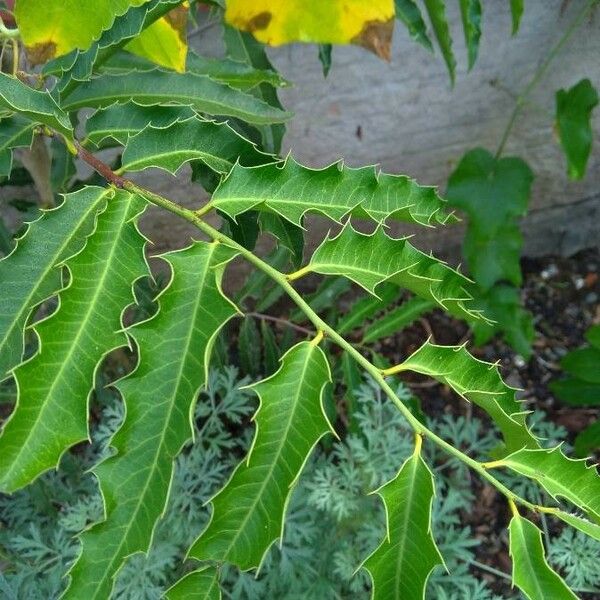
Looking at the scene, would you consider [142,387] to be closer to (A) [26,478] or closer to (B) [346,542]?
(A) [26,478]

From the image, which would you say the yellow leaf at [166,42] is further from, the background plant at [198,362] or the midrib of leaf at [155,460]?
the midrib of leaf at [155,460]

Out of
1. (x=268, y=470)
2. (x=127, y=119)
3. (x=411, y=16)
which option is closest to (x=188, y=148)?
(x=127, y=119)

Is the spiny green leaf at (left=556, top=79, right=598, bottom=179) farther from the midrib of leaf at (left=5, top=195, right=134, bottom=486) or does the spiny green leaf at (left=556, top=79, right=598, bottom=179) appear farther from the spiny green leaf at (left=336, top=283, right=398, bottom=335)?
the midrib of leaf at (left=5, top=195, right=134, bottom=486)

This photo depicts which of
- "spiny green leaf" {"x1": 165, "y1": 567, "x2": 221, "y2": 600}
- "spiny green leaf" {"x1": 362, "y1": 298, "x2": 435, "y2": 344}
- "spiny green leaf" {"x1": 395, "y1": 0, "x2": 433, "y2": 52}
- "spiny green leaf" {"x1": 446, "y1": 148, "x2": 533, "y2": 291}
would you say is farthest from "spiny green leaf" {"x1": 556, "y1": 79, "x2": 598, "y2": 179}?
"spiny green leaf" {"x1": 165, "y1": 567, "x2": 221, "y2": 600}

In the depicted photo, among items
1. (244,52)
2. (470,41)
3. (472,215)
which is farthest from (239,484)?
(472,215)

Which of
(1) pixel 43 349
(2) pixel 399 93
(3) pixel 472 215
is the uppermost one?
(1) pixel 43 349

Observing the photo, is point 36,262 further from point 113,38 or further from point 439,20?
point 439,20
